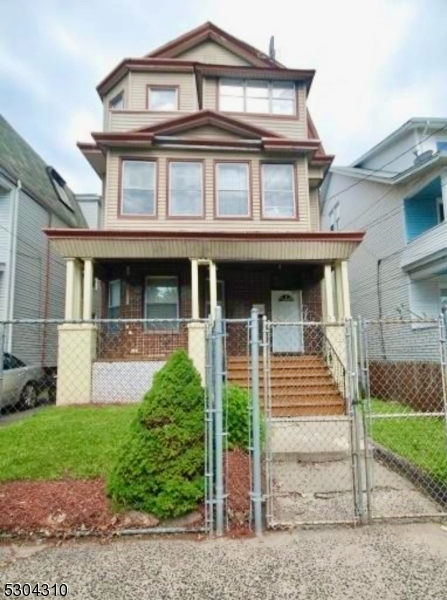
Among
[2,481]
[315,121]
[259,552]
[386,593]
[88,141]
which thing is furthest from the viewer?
[315,121]

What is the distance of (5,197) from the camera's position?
43.5 ft

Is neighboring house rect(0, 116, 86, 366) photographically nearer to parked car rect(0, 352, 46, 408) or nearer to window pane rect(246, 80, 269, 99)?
Result: parked car rect(0, 352, 46, 408)

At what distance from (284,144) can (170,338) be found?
6.44 m

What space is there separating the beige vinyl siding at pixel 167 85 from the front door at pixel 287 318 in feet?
22.5

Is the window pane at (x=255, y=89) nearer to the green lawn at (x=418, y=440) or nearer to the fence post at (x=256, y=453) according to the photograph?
the green lawn at (x=418, y=440)

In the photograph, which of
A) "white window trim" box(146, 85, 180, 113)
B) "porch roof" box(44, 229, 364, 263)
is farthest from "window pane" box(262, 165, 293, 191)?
"white window trim" box(146, 85, 180, 113)

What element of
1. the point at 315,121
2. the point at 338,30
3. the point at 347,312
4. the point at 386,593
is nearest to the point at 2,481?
the point at 386,593

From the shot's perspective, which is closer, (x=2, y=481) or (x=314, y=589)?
(x=314, y=589)

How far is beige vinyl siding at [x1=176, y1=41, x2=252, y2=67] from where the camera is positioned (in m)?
14.7

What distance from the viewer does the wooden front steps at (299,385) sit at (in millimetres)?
8773

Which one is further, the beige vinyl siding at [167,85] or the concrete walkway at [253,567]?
the beige vinyl siding at [167,85]

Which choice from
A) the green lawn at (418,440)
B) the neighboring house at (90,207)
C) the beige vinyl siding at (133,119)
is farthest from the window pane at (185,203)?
the neighboring house at (90,207)

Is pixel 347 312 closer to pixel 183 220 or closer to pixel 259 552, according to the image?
pixel 183 220

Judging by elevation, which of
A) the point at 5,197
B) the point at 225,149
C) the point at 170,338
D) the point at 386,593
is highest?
the point at 225,149
